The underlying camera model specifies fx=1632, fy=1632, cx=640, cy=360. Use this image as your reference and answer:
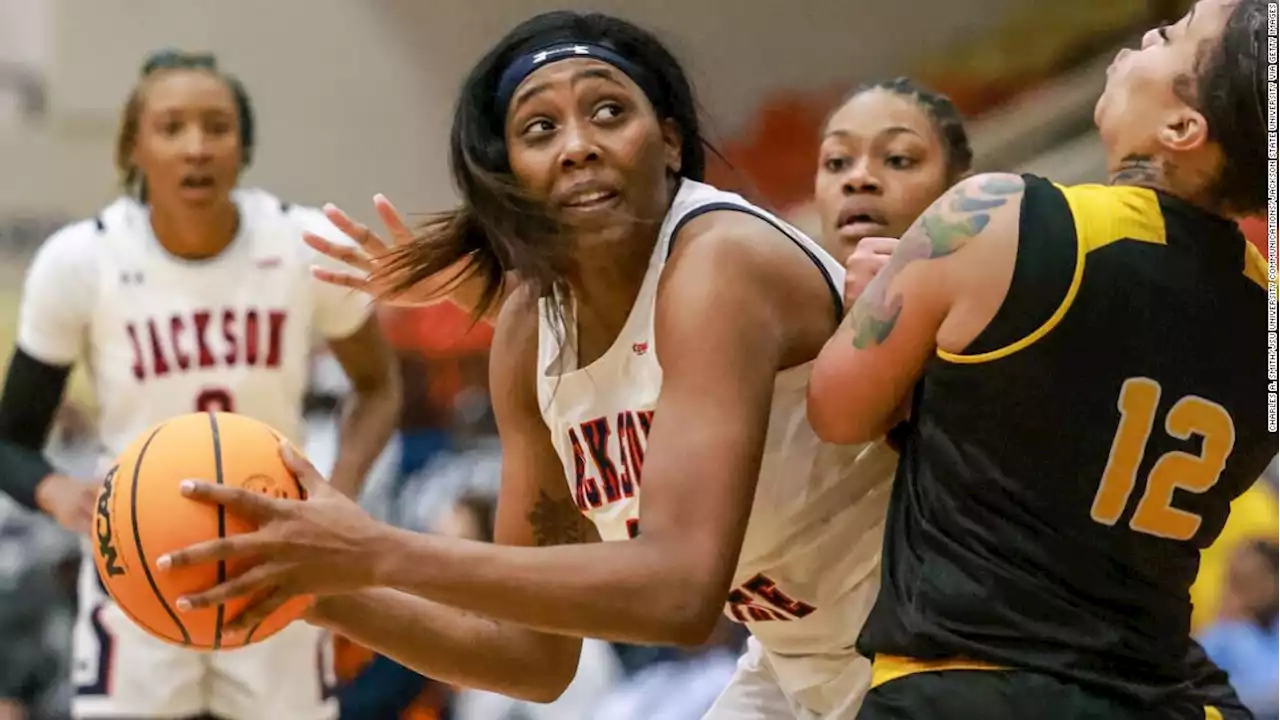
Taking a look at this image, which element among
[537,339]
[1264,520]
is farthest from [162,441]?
[1264,520]

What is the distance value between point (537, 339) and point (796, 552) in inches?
22.1

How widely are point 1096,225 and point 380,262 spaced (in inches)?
50.7

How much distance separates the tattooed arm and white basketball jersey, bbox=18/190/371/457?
2.38 m

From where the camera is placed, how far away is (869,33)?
7.79 metres

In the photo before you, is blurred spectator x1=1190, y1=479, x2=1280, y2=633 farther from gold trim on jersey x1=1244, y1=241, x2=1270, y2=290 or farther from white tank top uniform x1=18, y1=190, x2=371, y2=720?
gold trim on jersey x1=1244, y1=241, x2=1270, y2=290

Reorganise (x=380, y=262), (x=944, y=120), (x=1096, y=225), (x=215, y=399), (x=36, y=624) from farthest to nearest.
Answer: (x=36, y=624)
(x=215, y=399)
(x=944, y=120)
(x=380, y=262)
(x=1096, y=225)

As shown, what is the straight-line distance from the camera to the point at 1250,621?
4.82 meters

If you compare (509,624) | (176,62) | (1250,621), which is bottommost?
(1250,621)

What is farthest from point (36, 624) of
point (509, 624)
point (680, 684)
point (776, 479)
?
point (776, 479)

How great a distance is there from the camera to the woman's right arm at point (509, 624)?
2.64 metres

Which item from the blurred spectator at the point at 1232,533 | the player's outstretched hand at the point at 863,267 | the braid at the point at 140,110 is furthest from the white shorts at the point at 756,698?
the blurred spectator at the point at 1232,533

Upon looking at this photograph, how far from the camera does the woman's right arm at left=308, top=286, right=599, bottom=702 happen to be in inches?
104

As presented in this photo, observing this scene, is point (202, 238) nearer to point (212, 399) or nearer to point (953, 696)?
point (212, 399)

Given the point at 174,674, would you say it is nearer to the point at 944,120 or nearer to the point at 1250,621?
the point at 944,120
